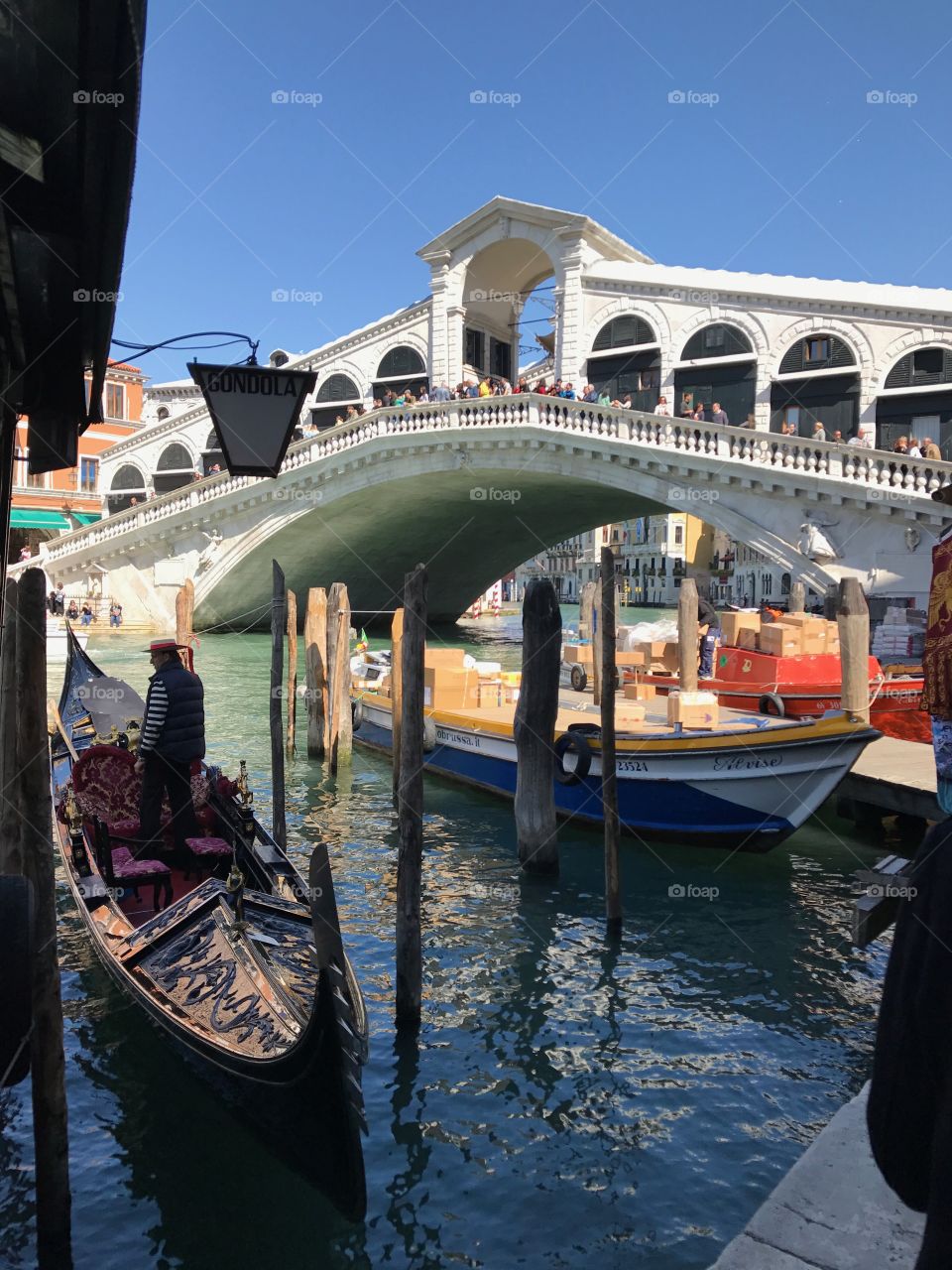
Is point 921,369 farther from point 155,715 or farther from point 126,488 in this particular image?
point 126,488

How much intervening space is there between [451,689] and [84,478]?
87.3 feet

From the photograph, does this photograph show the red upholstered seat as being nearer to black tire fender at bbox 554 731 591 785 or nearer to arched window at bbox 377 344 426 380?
black tire fender at bbox 554 731 591 785

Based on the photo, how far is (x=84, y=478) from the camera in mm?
33406

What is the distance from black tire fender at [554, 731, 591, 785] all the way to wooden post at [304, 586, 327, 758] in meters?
3.88

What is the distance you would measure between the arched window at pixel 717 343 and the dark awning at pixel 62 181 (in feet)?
58.4

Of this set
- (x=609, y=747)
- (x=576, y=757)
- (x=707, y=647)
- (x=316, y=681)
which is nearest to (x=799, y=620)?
(x=707, y=647)

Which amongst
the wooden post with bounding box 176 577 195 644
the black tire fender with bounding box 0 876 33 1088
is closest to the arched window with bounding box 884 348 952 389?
the wooden post with bounding box 176 577 195 644

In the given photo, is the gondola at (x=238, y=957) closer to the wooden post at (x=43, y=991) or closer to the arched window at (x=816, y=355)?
the wooden post at (x=43, y=991)

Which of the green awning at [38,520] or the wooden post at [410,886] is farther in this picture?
the green awning at [38,520]

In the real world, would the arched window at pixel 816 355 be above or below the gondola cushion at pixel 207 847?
above

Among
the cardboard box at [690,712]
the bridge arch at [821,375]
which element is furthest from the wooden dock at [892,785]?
the bridge arch at [821,375]

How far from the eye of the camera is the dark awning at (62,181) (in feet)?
7.62

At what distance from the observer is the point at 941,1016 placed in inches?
49.3

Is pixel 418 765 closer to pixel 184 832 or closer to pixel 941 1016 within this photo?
pixel 184 832
